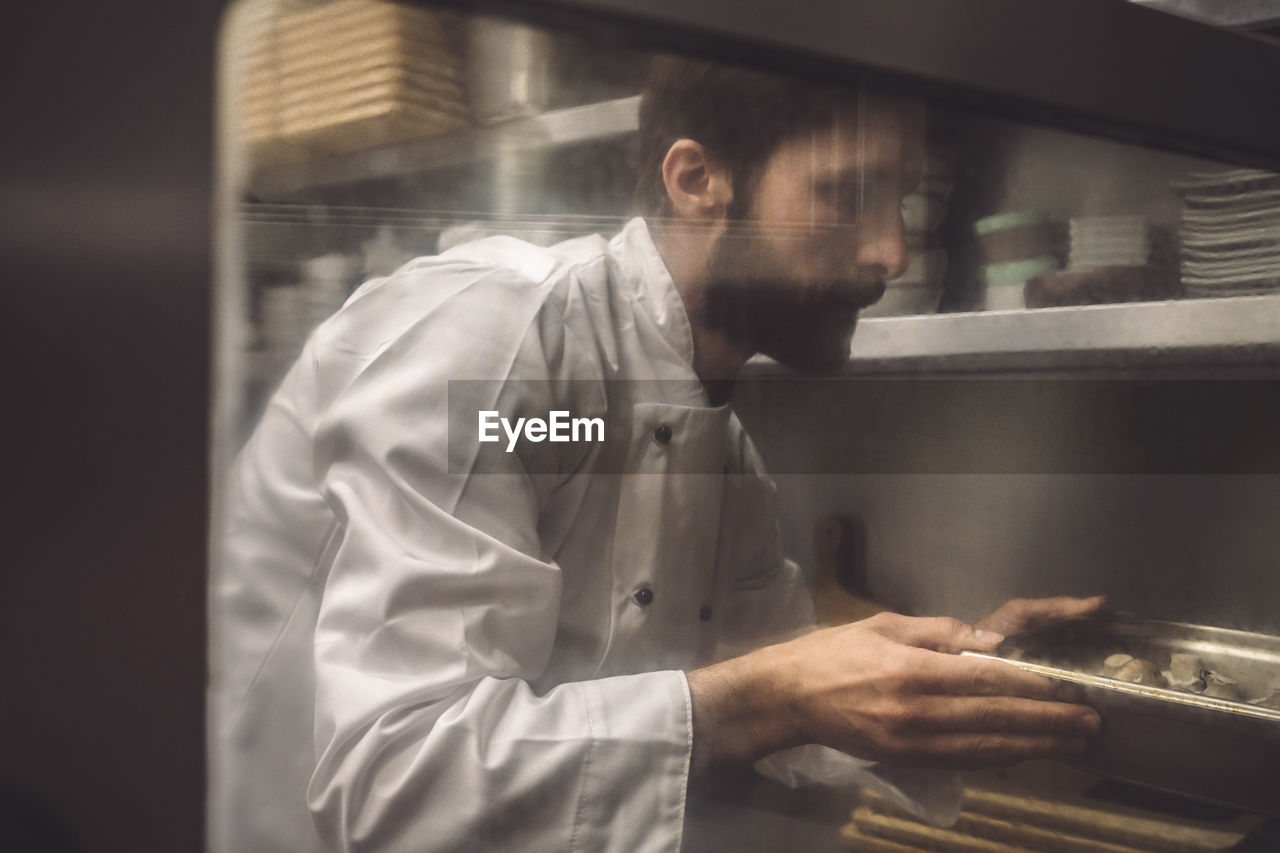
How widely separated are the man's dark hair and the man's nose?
0.21 feet

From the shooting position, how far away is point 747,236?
0.51m

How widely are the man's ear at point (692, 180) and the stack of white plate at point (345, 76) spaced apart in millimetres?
109

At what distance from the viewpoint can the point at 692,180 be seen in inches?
19.6

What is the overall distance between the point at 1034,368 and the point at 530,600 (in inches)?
14.0

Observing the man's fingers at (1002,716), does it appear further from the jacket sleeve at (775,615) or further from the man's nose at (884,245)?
the man's nose at (884,245)

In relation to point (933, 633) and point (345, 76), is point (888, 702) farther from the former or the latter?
point (345, 76)

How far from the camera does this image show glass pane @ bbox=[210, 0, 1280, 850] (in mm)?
414

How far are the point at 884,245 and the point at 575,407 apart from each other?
0.20 meters

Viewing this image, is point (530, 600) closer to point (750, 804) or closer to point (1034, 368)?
point (750, 804)

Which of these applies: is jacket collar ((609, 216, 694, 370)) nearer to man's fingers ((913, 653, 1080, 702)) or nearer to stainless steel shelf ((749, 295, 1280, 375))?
stainless steel shelf ((749, 295, 1280, 375))

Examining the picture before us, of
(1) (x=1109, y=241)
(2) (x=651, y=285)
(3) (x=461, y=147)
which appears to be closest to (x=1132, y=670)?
(1) (x=1109, y=241)

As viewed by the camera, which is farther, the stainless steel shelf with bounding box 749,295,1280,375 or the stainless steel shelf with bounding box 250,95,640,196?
the stainless steel shelf with bounding box 749,295,1280,375

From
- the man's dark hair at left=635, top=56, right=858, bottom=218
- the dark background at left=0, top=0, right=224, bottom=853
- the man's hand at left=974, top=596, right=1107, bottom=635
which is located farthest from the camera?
the man's hand at left=974, top=596, right=1107, bottom=635

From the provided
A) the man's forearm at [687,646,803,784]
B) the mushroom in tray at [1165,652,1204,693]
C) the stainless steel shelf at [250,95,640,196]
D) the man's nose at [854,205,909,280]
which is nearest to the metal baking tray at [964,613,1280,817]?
the mushroom in tray at [1165,652,1204,693]
